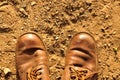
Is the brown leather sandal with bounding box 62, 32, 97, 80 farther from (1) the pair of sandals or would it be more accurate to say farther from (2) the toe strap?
(2) the toe strap

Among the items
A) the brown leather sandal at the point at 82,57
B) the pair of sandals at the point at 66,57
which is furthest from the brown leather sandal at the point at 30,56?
the brown leather sandal at the point at 82,57

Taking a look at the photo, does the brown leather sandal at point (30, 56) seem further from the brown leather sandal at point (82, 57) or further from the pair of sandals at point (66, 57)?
the brown leather sandal at point (82, 57)

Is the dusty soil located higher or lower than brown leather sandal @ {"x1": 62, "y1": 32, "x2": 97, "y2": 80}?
higher

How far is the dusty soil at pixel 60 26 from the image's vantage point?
3.38 meters

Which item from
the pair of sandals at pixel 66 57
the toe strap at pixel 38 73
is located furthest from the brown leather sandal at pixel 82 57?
the toe strap at pixel 38 73

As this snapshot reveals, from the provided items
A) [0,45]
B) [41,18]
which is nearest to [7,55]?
[0,45]

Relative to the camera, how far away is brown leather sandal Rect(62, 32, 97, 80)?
3.33 m

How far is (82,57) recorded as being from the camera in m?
3.37

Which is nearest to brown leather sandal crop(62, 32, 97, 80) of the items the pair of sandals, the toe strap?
the pair of sandals

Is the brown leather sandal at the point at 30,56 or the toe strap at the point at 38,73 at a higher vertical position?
the brown leather sandal at the point at 30,56

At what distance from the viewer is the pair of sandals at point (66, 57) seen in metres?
3.33

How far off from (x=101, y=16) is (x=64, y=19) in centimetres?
26

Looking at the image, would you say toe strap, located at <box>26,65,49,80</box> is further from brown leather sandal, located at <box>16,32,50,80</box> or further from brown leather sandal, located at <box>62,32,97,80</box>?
brown leather sandal, located at <box>62,32,97,80</box>

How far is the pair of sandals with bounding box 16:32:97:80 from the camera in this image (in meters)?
3.33
